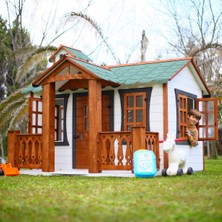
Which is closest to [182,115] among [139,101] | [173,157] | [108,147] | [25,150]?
[139,101]

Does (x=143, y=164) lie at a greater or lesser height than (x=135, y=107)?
lesser

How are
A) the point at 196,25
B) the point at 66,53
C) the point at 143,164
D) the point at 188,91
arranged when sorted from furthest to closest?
1. the point at 196,25
2. the point at 66,53
3. the point at 188,91
4. the point at 143,164

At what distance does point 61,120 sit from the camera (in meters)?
13.3

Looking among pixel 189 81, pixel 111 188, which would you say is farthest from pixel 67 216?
pixel 189 81

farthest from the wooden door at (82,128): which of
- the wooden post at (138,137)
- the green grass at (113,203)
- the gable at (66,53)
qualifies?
the green grass at (113,203)

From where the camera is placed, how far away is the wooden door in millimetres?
12594

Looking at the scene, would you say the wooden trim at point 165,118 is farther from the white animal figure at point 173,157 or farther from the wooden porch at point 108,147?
the white animal figure at point 173,157

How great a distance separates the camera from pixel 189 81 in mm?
13219

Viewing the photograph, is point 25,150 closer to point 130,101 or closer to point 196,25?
point 130,101

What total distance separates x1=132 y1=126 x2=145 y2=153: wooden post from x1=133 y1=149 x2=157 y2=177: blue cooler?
11.1 inches

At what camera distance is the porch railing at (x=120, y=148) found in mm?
10766

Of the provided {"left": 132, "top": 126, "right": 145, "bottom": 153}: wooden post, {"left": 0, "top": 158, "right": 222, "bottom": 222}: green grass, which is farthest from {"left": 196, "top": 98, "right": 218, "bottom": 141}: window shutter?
{"left": 0, "top": 158, "right": 222, "bottom": 222}: green grass

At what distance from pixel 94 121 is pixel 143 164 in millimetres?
1716

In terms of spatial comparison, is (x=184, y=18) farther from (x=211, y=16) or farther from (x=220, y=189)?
(x=220, y=189)
